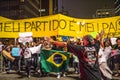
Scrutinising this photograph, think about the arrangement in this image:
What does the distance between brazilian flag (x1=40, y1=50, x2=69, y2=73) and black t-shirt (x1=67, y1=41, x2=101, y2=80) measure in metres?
8.72

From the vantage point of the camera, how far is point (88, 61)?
24.6ft

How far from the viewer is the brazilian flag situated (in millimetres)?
16344

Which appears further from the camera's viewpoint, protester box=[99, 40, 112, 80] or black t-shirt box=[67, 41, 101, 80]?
protester box=[99, 40, 112, 80]

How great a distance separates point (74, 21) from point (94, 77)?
34.4ft

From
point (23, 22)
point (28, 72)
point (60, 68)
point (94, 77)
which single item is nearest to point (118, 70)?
point (60, 68)

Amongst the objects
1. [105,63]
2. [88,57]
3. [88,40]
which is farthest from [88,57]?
[105,63]

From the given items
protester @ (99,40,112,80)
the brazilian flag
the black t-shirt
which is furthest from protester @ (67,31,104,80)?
the brazilian flag

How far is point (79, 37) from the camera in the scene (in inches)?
706

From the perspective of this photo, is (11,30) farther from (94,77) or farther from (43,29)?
(94,77)

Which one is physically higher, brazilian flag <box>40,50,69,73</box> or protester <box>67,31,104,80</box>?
protester <box>67,31,104,80</box>

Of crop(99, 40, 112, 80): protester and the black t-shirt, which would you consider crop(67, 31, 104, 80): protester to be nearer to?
the black t-shirt

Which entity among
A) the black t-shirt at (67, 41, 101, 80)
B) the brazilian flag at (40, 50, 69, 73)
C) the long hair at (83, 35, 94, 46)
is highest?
the long hair at (83, 35, 94, 46)

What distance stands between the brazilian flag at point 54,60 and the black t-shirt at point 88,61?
8.72 metres

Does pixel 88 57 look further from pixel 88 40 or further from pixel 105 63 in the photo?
pixel 105 63
